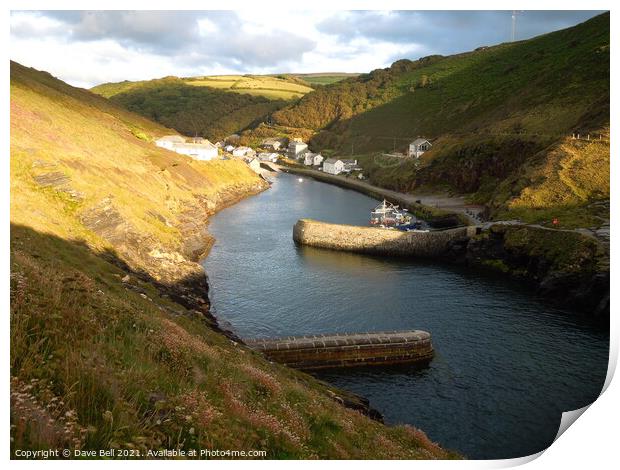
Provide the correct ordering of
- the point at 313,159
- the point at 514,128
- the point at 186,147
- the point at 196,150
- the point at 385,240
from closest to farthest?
the point at 385,240 < the point at 514,128 < the point at 186,147 < the point at 196,150 < the point at 313,159

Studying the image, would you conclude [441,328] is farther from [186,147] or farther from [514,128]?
[186,147]

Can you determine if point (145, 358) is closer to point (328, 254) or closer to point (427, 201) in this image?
point (328, 254)

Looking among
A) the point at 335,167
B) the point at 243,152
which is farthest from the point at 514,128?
the point at 243,152

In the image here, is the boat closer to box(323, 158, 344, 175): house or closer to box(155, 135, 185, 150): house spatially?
box(155, 135, 185, 150): house

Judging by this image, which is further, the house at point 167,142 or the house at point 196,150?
the house at point 196,150

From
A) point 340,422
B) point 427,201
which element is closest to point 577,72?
point 427,201

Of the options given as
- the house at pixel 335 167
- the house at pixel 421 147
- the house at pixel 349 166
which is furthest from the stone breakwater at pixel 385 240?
the house at pixel 335 167

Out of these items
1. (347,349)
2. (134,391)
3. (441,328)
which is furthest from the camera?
(441,328)

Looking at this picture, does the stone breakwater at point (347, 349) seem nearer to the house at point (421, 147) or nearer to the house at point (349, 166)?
the house at point (421, 147)
